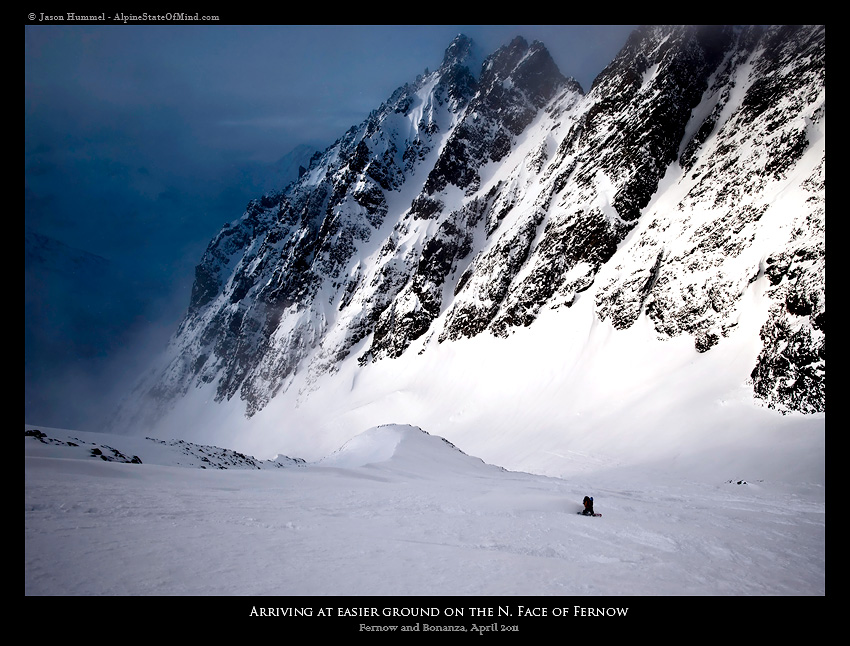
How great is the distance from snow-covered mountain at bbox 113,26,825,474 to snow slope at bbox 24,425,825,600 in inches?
696

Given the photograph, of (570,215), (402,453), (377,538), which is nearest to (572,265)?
(570,215)

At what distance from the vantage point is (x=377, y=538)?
6375 millimetres

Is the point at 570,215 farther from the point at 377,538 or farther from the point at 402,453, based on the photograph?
the point at 377,538

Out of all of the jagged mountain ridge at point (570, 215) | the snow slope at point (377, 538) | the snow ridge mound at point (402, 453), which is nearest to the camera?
the snow slope at point (377, 538)

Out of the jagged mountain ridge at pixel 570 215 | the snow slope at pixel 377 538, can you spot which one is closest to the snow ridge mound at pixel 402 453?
the snow slope at pixel 377 538

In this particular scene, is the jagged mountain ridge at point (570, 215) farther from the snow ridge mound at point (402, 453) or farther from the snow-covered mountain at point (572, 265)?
the snow ridge mound at point (402, 453)

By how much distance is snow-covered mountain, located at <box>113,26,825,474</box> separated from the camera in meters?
26.9

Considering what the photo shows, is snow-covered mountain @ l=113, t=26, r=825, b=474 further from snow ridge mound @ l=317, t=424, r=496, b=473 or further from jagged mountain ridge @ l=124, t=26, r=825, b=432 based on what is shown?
snow ridge mound @ l=317, t=424, r=496, b=473

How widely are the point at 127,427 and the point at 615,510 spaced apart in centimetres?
17636

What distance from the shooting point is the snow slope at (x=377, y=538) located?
4566 millimetres

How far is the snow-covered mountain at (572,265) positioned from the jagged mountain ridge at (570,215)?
25 centimetres

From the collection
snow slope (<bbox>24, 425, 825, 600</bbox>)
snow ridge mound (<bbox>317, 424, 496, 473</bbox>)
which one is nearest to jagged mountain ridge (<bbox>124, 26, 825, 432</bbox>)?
snow ridge mound (<bbox>317, 424, 496, 473</bbox>)

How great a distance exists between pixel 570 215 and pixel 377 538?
4928 cm
